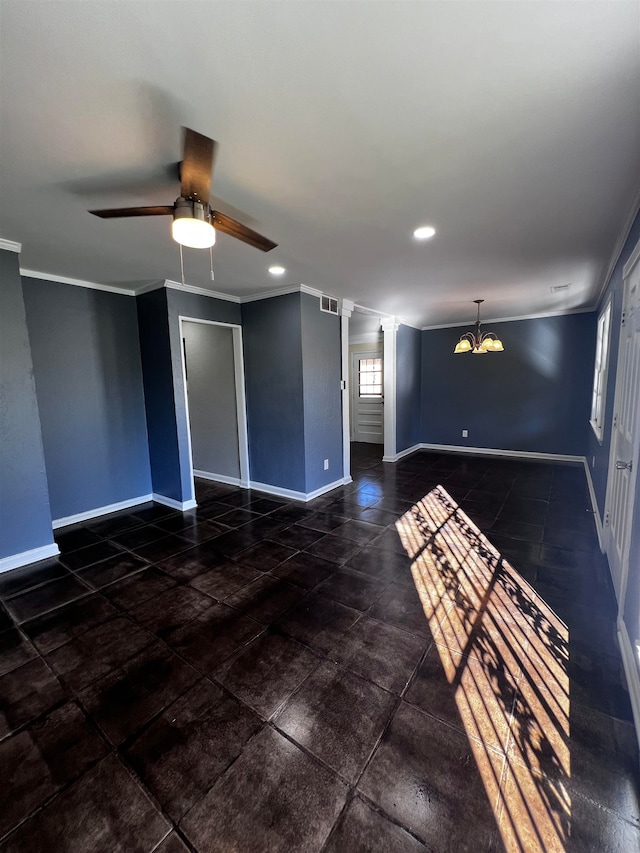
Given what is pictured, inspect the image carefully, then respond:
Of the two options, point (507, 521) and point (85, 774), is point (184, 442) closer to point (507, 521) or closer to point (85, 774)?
point (85, 774)

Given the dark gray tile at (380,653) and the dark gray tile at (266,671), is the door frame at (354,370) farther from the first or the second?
the dark gray tile at (266,671)

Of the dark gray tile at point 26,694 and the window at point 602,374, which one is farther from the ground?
the window at point 602,374

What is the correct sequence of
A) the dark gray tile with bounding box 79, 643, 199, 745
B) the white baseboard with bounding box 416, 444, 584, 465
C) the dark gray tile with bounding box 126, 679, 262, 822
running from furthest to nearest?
the white baseboard with bounding box 416, 444, 584, 465 → the dark gray tile with bounding box 79, 643, 199, 745 → the dark gray tile with bounding box 126, 679, 262, 822

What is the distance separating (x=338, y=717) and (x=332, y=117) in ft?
8.31

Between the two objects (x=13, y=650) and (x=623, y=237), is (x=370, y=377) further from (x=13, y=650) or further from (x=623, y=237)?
(x=13, y=650)

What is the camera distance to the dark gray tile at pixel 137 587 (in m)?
2.46

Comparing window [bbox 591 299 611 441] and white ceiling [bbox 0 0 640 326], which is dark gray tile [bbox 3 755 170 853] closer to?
white ceiling [bbox 0 0 640 326]

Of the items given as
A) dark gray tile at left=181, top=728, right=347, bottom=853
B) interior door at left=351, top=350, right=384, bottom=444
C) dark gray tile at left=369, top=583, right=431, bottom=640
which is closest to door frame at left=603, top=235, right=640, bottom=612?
dark gray tile at left=369, top=583, right=431, bottom=640

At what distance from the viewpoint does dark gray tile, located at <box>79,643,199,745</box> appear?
158cm

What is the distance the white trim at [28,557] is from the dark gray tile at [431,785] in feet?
10.1

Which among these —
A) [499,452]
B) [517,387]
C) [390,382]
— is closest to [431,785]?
[390,382]


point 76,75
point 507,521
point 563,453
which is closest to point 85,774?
point 76,75

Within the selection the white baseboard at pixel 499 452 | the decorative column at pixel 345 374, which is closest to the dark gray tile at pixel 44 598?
the decorative column at pixel 345 374

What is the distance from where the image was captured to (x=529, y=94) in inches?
54.2
